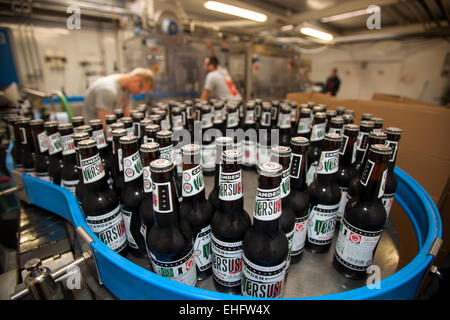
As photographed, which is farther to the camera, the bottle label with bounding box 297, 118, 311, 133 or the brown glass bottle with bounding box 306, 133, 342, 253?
the bottle label with bounding box 297, 118, 311, 133

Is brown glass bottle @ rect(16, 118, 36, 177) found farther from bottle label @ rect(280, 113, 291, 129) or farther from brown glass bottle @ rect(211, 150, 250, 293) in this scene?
bottle label @ rect(280, 113, 291, 129)

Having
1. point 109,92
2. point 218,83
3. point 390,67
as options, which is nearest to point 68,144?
point 109,92

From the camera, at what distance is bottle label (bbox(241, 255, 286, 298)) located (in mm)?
532

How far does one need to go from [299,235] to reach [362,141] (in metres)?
0.49

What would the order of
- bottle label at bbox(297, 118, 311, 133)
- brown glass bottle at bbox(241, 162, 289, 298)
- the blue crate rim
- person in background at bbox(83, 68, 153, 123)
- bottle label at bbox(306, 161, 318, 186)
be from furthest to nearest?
1. person in background at bbox(83, 68, 153, 123)
2. bottle label at bbox(297, 118, 311, 133)
3. bottle label at bbox(306, 161, 318, 186)
4. brown glass bottle at bbox(241, 162, 289, 298)
5. the blue crate rim

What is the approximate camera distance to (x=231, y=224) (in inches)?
23.6

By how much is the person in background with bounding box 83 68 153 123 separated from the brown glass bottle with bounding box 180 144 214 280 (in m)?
1.61

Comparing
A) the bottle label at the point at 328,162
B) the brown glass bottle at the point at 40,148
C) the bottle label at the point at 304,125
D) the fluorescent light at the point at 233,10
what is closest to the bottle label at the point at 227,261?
the bottle label at the point at 328,162

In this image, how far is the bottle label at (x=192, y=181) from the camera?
0.62 meters

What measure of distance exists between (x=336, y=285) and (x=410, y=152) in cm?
110

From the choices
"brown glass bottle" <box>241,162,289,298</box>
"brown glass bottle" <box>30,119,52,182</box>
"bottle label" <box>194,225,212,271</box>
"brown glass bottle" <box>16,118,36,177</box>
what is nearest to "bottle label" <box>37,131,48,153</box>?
"brown glass bottle" <box>30,119,52,182</box>

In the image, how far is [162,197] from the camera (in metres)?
0.54
